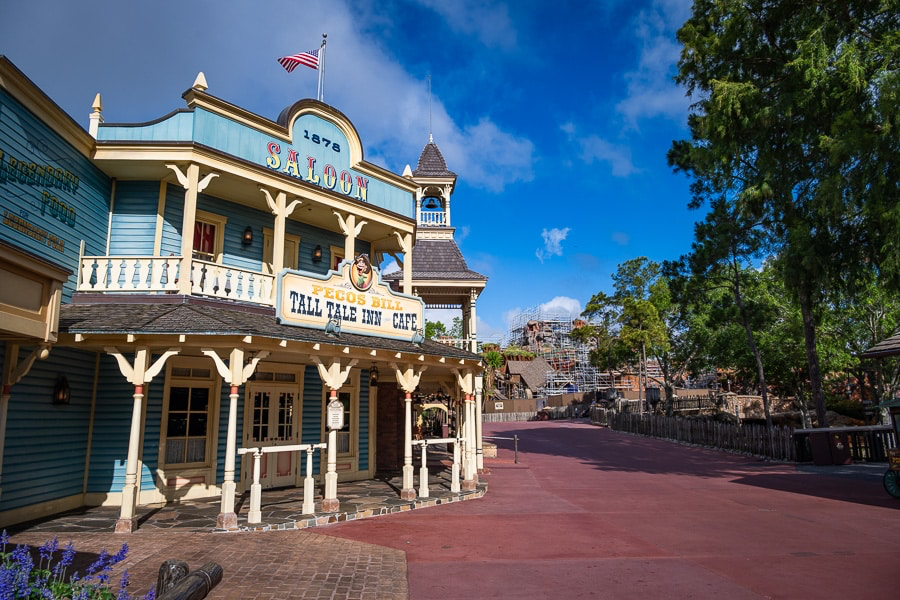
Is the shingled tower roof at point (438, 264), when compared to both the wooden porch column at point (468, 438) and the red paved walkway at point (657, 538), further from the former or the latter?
the red paved walkway at point (657, 538)

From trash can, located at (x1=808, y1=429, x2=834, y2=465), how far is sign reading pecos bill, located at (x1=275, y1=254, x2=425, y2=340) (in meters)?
14.0

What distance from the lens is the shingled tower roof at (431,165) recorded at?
72.3 feet

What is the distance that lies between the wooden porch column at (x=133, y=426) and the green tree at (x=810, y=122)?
51.4ft

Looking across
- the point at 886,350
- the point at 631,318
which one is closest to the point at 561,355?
the point at 631,318

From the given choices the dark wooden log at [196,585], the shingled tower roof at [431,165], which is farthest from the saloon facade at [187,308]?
the shingled tower roof at [431,165]

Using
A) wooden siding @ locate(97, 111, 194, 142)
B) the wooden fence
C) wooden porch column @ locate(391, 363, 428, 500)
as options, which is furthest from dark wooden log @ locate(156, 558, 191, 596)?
the wooden fence

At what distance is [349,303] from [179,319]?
357 centimetres

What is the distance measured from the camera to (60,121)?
9930 mm

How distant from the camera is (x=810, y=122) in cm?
1658

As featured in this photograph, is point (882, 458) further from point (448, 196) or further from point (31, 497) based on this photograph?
point (31, 497)

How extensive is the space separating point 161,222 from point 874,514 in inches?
589

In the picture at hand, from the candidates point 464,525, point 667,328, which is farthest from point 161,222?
point 667,328

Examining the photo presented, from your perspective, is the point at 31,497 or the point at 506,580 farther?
the point at 31,497

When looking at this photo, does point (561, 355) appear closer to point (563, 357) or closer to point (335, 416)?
point (563, 357)
